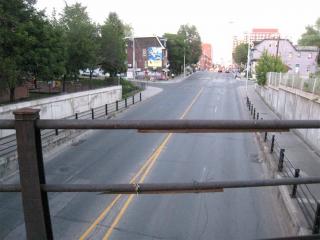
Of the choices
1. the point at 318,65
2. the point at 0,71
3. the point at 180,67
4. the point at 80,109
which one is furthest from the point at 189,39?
the point at 0,71

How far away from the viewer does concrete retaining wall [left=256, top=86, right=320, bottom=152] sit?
1799cm

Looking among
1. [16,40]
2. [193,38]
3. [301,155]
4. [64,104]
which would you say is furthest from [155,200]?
[193,38]

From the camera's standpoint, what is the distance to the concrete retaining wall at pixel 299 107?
1799 cm

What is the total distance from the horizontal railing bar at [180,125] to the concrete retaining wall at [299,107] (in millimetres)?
15976

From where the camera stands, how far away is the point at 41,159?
2.38 m

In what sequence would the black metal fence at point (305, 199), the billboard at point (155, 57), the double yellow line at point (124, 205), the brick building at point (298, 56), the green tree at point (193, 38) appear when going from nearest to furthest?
the black metal fence at point (305, 199), the double yellow line at point (124, 205), the billboard at point (155, 57), the brick building at point (298, 56), the green tree at point (193, 38)

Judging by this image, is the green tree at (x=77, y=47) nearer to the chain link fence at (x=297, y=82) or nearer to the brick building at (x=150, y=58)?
the chain link fence at (x=297, y=82)

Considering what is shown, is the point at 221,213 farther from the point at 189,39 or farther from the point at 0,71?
the point at 189,39

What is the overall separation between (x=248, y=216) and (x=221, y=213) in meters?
0.79

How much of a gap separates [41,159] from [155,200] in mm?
9247

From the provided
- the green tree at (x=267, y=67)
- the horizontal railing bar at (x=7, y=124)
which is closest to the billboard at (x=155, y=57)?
the green tree at (x=267, y=67)

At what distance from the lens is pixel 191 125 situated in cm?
233

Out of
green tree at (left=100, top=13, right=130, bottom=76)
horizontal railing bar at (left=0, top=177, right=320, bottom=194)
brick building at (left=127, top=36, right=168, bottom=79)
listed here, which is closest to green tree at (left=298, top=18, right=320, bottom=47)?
brick building at (left=127, top=36, right=168, bottom=79)

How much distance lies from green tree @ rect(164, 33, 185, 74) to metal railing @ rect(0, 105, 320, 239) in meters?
101
